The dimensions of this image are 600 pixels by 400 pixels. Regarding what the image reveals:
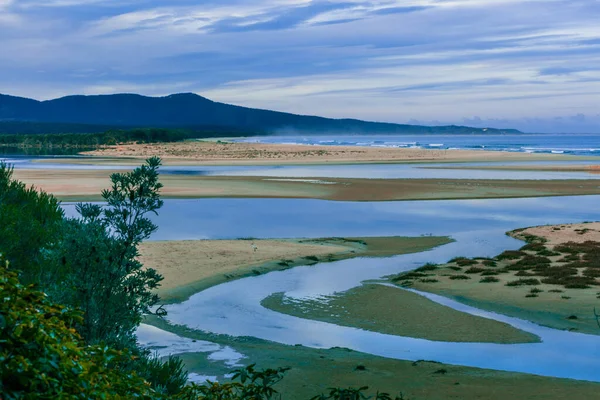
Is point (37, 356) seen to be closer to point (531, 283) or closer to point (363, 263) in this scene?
point (531, 283)

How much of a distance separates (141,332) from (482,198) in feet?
114

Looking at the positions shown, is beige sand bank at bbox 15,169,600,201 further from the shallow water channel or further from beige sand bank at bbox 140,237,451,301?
beige sand bank at bbox 140,237,451,301

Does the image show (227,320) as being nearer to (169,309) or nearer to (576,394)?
(169,309)

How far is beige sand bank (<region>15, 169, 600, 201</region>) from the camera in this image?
48625 mm

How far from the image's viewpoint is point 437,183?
5772cm

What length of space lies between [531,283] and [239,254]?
10724 mm

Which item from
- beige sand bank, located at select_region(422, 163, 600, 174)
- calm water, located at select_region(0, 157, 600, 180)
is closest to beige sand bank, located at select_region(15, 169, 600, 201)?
calm water, located at select_region(0, 157, 600, 180)

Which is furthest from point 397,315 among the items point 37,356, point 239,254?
point 37,356

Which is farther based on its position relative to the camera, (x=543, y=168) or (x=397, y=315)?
(x=543, y=168)

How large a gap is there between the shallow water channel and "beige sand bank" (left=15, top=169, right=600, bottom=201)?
3028 millimetres

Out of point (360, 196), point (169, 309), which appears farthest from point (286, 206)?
point (169, 309)

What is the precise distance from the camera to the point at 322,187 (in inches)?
2140

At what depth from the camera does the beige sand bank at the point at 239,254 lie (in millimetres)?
23141

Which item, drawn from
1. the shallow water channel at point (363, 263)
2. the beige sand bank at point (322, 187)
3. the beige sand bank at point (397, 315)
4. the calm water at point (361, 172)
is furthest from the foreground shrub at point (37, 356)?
the calm water at point (361, 172)
